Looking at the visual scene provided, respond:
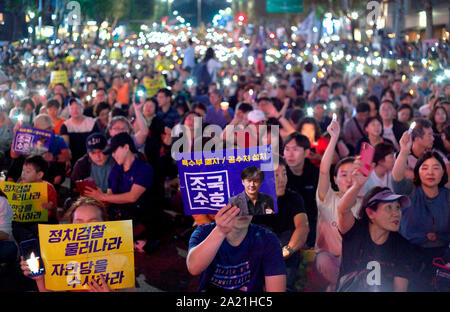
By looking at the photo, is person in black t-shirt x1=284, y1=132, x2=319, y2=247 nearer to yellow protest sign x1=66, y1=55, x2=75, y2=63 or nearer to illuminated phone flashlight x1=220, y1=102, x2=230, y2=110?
illuminated phone flashlight x1=220, y1=102, x2=230, y2=110

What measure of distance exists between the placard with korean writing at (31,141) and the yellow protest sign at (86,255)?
4.43m

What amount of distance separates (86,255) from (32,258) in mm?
359

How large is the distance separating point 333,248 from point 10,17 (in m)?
10.8

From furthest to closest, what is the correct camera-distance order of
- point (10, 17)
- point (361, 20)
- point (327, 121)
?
point (361, 20), point (10, 17), point (327, 121)

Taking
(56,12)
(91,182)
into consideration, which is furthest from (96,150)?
(56,12)

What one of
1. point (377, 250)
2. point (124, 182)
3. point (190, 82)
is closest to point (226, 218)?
point (377, 250)

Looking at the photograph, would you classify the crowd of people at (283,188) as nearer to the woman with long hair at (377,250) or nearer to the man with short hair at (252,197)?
the woman with long hair at (377,250)

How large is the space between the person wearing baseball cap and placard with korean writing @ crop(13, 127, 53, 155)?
0.61 m

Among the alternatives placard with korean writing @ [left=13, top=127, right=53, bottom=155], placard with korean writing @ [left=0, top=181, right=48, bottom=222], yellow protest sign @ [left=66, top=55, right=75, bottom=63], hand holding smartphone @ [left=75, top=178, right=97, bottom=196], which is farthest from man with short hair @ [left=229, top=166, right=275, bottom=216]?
yellow protest sign @ [left=66, top=55, right=75, bottom=63]

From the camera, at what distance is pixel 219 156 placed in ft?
15.4

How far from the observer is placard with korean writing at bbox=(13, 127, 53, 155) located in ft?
28.9

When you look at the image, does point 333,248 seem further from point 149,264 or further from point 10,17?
point 10,17

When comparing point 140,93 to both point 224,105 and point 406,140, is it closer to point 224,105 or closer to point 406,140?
point 224,105

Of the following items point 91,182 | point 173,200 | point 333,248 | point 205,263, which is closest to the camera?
point 205,263
